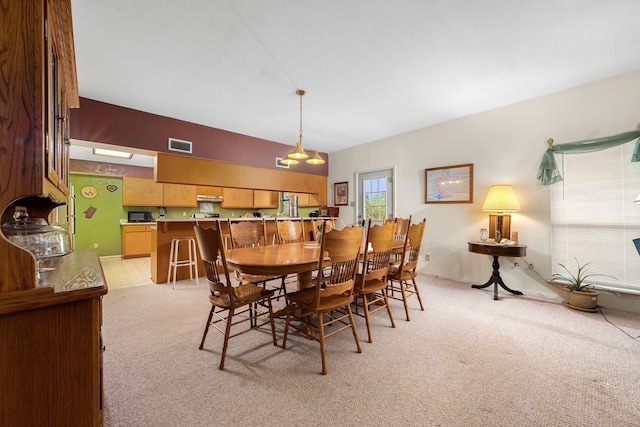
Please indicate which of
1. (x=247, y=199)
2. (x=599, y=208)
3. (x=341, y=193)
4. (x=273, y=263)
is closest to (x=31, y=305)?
(x=273, y=263)

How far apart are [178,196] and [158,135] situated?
3450mm

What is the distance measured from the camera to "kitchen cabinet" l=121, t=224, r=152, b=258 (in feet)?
20.8

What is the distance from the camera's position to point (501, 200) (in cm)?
337

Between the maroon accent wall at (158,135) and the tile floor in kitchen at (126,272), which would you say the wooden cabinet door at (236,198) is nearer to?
the tile floor in kitchen at (126,272)

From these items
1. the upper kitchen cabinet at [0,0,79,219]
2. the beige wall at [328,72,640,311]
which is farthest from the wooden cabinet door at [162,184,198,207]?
the upper kitchen cabinet at [0,0,79,219]

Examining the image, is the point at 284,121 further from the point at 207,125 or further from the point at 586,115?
the point at 586,115

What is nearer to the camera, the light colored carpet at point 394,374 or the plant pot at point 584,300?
the light colored carpet at point 394,374

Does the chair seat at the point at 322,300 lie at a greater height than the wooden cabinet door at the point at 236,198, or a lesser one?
lesser

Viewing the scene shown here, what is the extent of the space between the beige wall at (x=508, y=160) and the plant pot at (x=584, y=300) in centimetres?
28

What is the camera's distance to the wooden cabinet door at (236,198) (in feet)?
24.4

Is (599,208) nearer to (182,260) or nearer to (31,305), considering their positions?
(31,305)

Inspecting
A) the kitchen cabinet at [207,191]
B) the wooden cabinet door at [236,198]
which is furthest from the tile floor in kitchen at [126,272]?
the wooden cabinet door at [236,198]

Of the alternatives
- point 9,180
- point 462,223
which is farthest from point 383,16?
point 462,223

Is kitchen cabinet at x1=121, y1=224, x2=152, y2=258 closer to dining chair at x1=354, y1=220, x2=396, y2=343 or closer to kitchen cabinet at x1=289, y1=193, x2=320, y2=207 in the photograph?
kitchen cabinet at x1=289, y1=193, x2=320, y2=207
